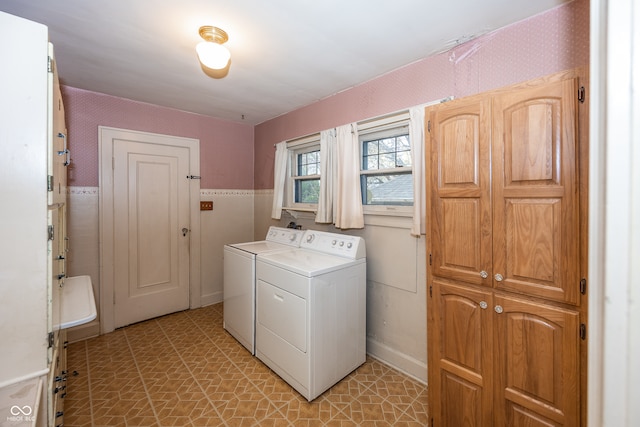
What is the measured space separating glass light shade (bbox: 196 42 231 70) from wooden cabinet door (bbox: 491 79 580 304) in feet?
5.43

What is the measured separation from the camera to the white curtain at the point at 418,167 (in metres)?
2.13

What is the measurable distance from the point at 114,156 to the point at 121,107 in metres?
0.54

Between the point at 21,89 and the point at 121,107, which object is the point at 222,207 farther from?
the point at 21,89

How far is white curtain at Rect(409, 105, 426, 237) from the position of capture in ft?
6.98

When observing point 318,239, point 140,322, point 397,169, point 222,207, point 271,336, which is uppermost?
point 397,169

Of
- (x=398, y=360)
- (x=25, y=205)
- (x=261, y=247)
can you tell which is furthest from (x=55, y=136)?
(x=398, y=360)

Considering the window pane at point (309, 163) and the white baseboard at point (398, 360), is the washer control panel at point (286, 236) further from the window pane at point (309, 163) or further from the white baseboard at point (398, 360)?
the white baseboard at point (398, 360)

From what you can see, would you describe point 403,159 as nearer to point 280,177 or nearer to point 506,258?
point 506,258

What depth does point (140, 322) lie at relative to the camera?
10.6ft

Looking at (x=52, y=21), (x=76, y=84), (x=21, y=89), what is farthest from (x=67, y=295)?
(x=76, y=84)

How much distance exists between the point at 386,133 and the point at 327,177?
713 mm

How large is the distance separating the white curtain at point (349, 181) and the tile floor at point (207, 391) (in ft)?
4.19

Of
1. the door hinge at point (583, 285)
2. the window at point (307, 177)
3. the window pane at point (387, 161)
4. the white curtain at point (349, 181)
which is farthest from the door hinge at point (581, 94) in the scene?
the window at point (307, 177)

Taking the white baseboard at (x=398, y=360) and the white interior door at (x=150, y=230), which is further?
the white interior door at (x=150, y=230)
